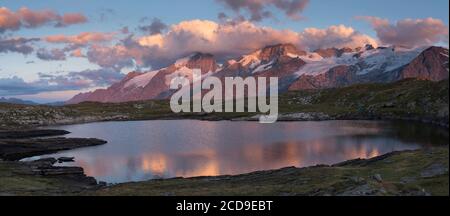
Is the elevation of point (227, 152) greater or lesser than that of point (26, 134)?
lesser

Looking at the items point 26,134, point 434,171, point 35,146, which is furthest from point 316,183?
point 26,134

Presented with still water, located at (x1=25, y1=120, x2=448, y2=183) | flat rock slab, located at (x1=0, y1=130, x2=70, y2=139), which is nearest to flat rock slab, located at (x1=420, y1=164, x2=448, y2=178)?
still water, located at (x1=25, y1=120, x2=448, y2=183)

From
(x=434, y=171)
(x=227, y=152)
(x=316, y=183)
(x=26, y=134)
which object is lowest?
(x=227, y=152)

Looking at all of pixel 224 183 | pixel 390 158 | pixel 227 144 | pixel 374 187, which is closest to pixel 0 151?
pixel 227 144

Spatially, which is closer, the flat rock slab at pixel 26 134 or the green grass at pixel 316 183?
the green grass at pixel 316 183

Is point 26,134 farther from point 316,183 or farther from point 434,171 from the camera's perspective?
point 434,171

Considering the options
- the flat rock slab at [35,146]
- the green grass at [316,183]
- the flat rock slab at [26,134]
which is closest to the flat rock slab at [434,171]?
the green grass at [316,183]

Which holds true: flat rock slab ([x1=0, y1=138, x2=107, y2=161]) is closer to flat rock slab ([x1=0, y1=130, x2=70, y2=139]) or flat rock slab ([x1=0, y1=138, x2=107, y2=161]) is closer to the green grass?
flat rock slab ([x1=0, y1=130, x2=70, y2=139])

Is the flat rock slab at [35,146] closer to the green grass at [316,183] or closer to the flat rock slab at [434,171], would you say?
the green grass at [316,183]

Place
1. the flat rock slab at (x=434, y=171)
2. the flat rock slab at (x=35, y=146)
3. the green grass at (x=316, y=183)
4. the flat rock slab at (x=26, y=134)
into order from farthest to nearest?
the flat rock slab at (x=26, y=134)
the flat rock slab at (x=35, y=146)
the flat rock slab at (x=434, y=171)
the green grass at (x=316, y=183)

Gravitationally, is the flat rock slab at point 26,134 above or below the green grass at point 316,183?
below

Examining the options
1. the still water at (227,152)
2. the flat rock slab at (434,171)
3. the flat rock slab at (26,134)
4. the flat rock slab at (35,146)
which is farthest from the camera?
the flat rock slab at (26,134)

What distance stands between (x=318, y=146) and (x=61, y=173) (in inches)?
2553
